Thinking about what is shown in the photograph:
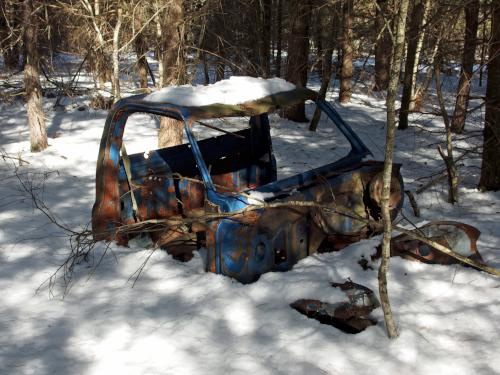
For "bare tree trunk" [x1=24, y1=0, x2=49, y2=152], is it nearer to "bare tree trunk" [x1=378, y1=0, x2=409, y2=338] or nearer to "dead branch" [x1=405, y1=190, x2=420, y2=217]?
"dead branch" [x1=405, y1=190, x2=420, y2=217]

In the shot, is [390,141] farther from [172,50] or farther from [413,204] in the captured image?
[172,50]

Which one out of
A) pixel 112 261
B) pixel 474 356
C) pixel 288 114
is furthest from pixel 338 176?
pixel 288 114

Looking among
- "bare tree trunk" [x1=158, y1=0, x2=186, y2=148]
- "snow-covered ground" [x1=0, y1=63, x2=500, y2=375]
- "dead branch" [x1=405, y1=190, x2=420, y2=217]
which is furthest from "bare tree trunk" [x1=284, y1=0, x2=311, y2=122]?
"snow-covered ground" [x1=0, y1=63, x2=500, y2=375]

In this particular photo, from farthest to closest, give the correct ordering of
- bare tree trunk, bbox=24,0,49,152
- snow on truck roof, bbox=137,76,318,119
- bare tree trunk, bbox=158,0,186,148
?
1. bare tree trunk, bbox=24,0,49,152
2. bare tree trunk, bbox=158,0,186,148
3. snow on truck roof, bbox=137,76,318,119

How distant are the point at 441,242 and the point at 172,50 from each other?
6.85m

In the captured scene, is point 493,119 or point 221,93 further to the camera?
point 493,119

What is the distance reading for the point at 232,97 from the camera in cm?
468

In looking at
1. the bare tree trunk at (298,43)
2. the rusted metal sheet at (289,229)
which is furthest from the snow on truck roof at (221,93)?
the bare tree trunk at (298,43)

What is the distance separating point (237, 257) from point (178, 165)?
1.85 m

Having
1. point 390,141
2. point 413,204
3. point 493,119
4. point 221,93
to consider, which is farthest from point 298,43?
point 390,141

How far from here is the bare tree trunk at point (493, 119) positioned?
6320mm

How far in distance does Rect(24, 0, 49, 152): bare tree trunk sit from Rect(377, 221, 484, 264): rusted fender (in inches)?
341

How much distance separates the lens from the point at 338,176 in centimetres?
490

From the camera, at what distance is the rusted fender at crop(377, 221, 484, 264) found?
4.64m
